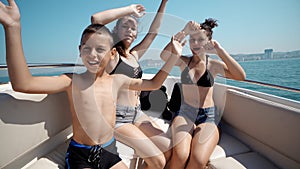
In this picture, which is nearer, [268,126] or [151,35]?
[268,126]

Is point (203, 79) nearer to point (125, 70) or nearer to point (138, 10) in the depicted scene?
point (125, 70)

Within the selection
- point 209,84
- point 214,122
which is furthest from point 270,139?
point 209,84

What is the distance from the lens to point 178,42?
1209 mm

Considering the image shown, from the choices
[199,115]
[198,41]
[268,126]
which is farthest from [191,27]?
Answer: [268,126]

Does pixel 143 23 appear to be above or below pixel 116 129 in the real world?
above

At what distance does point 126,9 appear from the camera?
1488 millimetres

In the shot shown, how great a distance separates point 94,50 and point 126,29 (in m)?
0.59

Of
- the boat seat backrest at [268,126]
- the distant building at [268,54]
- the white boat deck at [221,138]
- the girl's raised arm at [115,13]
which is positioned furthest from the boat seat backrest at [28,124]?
the distant building at [268,54]

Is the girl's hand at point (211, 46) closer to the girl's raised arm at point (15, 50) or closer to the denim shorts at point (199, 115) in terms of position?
the denim shorts at point (199, 115)

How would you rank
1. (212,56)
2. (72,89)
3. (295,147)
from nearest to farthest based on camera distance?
(72,89) < (295,147) < (212,56)

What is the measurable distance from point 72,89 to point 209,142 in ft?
3.56

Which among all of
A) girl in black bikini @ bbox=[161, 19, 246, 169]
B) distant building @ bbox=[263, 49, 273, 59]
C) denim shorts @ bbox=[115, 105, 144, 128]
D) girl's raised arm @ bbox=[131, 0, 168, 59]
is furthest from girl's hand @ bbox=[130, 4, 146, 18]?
distant building @ bbox=[263, 49, 273, 59]

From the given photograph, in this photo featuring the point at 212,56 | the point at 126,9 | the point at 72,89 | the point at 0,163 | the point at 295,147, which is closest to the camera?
the point at 0,163

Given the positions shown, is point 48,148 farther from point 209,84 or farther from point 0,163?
point 209,84
